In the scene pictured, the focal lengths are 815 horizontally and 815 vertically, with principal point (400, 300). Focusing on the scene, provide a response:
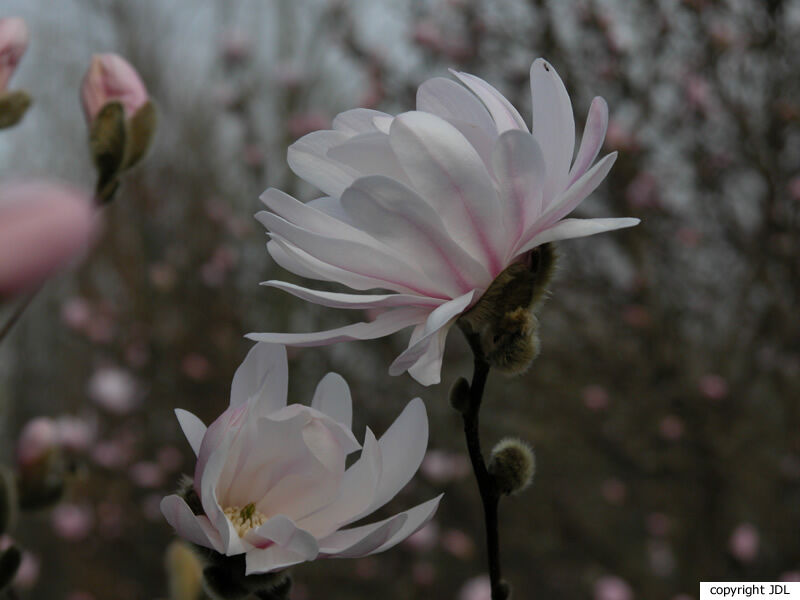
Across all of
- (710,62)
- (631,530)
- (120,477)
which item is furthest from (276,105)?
(631,530)

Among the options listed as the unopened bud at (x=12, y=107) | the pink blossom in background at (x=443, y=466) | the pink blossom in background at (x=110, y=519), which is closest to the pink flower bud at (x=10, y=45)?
the unopened bud at (x=12, y=107)

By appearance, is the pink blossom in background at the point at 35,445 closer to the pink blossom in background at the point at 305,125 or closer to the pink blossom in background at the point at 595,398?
the pink blossom in background at the point at 595,398

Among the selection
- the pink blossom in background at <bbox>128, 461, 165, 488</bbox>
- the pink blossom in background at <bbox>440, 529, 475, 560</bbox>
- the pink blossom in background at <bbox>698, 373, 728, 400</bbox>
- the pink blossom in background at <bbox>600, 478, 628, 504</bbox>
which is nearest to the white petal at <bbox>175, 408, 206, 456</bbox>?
the pink blossom in background at <bbox>698, 373, 728, 400</bbox>

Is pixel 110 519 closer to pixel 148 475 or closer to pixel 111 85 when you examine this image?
pixel 148 475

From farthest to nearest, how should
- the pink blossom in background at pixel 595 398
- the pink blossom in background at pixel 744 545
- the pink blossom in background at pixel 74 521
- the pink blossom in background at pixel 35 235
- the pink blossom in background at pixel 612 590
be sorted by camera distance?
the pink blossom in background at pixel 74 521 < the pink blossom in background at pixel 595 398 < the pink blossom in background at pixel 612 590 < the pink blossom in background at pixel 744 545 < the pink blossom in background at pixel 35 235

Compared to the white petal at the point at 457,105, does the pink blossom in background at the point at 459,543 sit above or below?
below

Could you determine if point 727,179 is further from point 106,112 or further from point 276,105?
point 106,112
